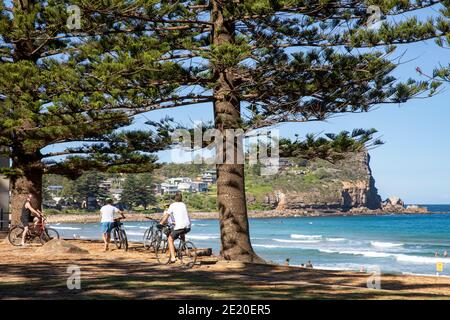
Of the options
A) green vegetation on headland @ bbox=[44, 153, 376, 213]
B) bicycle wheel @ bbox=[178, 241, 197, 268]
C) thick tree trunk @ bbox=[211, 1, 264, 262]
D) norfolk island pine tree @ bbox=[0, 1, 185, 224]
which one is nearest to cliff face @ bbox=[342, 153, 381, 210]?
green vegetation on headland @ bbox=[44, 153, 376, 213]

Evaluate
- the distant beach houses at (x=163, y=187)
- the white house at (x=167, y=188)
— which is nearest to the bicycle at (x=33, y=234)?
the distant beach houses at (x=163, y=187)

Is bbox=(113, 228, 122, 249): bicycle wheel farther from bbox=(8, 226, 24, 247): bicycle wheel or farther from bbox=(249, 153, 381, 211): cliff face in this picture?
bbox=(249, 153, 381, 211): cliff face

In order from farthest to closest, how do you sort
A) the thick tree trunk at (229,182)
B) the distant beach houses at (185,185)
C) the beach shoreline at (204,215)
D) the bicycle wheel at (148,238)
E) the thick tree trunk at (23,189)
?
the distant beach houses at (185,185), the beach shoreline at (204,215), the thick tree trunk at (23,189), the bicycle wheel at (148,238), the thick tree trunk at (229,182)

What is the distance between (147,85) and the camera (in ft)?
51.4

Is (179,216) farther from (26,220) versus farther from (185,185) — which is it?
(185,185)

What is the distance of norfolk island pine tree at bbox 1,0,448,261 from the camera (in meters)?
15.2

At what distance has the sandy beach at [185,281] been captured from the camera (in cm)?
920

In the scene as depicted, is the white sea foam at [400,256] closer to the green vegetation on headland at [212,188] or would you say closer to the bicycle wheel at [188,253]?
the bicycle wheel at [188,253]

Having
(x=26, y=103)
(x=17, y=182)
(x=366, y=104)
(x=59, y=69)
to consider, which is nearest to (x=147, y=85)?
(x=59, y=69)

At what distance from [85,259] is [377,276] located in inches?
255

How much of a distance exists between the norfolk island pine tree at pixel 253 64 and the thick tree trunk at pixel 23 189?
209 inches

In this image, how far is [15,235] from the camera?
765 inches

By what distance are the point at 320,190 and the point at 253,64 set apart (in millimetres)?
137537

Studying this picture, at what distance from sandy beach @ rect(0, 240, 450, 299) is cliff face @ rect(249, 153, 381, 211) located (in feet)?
438
